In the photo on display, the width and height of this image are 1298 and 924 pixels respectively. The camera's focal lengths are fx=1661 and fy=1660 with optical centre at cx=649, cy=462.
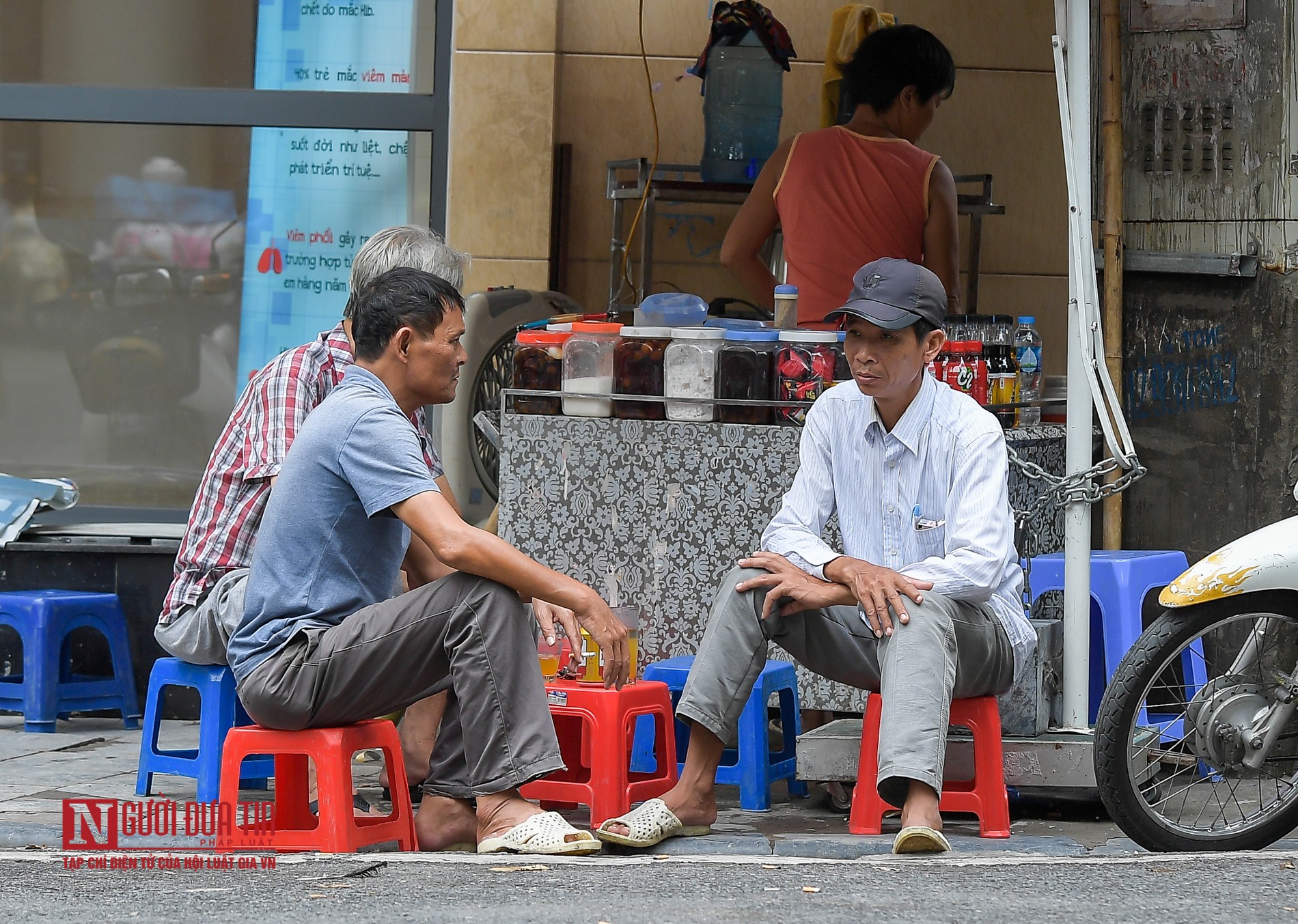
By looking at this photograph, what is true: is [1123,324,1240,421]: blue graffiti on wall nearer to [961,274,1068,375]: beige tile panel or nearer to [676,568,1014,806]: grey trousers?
[961,274,1068,375]: beige tile panel

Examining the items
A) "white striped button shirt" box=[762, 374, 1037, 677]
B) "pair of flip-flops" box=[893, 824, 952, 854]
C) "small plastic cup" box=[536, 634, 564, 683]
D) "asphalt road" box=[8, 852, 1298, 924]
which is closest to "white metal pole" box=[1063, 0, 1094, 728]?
"white striped button shirt" box=[762, 374, 1037, 677]

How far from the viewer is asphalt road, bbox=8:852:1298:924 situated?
3150mm

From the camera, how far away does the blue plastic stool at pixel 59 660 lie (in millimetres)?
5355

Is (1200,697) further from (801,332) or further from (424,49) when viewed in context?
(424,49)

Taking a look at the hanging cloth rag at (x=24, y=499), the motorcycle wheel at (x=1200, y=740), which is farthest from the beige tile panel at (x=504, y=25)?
the motorcycle wheel at (x=1200, y=740)

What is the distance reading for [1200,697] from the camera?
396 cm

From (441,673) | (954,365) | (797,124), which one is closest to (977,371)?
(954,365)

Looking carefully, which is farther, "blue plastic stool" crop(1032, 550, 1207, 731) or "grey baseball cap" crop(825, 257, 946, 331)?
"blue plastic stool" crop(1032, 550, 1207, 731)

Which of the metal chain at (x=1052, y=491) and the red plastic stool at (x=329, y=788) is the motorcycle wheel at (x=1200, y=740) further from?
the red plastic stool at (x=329, y=788)

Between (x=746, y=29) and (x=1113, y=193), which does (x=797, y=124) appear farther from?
(x=1113, y=193)

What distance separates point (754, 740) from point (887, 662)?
70cm

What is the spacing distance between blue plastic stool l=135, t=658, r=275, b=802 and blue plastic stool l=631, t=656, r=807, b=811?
1021 millimetres

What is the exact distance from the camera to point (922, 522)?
4.11 m

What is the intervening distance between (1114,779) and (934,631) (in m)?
0.53
